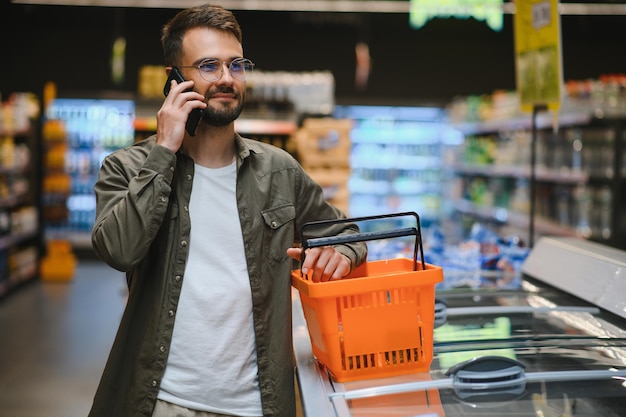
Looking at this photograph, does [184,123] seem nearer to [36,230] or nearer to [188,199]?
[188,199]

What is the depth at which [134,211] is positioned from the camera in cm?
174

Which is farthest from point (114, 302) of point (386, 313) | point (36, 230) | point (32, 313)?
point (386, 313)

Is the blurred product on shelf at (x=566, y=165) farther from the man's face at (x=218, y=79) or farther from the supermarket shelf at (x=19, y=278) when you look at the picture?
the supermarket shelf at (x=19, y=278)

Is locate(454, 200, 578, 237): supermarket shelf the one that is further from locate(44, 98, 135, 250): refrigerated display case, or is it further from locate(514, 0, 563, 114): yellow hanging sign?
locate(44, 98, 135, 250): refrigerated display case

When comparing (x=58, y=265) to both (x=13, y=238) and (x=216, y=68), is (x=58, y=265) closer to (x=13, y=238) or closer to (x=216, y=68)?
(x=13, y=238)

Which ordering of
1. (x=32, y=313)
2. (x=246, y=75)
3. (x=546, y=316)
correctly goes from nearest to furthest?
(x=246, y=75) → (x=546, y=316) → (x=32, y=313)

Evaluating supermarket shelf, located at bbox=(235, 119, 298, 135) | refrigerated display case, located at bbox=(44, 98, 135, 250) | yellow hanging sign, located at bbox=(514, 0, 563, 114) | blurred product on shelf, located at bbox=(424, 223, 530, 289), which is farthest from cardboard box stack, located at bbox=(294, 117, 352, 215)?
refrigerated display case, located at bbox=(44, 98, 135, 250)

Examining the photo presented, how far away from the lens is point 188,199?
1.92 m

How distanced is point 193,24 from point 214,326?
0.79 metres

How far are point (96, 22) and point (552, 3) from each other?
35.4 ft

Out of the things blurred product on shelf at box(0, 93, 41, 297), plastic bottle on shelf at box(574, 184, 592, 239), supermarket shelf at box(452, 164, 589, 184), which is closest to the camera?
plastic bottle on shelf at box(574, 184, 592, 239)

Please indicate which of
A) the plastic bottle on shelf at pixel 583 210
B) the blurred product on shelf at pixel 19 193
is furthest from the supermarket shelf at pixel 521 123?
the blurred product on shelf at pixel 19 193

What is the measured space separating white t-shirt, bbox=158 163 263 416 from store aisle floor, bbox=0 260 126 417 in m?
3.23

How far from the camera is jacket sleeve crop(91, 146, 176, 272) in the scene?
1.73 metres
